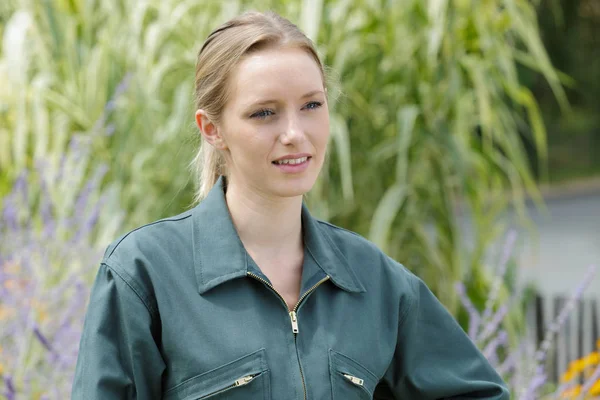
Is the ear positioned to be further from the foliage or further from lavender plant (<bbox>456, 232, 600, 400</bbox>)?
the foliage

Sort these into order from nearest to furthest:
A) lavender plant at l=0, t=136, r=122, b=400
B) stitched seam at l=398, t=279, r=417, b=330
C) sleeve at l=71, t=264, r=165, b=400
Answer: sleeve at l=71, t=264, r=165, b=400 → stitched seam at l=398, t=279, r=417, b=330 → lavender plant at l=0, t=136, r=122, b=400

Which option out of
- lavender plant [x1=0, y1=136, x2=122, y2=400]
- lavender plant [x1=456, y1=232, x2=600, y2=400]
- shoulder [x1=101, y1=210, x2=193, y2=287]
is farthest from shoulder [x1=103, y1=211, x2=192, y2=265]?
lavender plant [x1=456, y1=232, x2=600, y2=400]

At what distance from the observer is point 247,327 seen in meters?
1.37

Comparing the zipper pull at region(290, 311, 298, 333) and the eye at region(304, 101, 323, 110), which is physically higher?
the eye at region(304, 101, 323, 110)

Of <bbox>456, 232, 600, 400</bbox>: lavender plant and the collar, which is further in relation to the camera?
<bbox>456, 232, 600, 400</bbox>: lavender plant

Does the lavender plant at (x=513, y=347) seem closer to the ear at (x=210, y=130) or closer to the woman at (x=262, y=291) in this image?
the woman at (x=262, y=291)

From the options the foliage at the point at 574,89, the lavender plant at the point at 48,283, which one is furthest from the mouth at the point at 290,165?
the foliage at the point at 574,89

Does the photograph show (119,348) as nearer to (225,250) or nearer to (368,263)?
(225,250)

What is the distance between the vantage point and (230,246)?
145cm

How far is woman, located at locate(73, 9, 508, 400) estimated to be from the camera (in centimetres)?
133

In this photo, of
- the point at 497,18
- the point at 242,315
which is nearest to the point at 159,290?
the point at 242,315

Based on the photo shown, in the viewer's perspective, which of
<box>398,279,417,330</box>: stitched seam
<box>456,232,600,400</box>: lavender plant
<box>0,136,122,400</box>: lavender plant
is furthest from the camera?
<box>0,136,122,400</box>: lavender plant

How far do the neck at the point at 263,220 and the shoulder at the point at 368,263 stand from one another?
0.10 meters

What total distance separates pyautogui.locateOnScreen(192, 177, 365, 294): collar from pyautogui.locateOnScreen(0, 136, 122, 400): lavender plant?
86 centimetres
